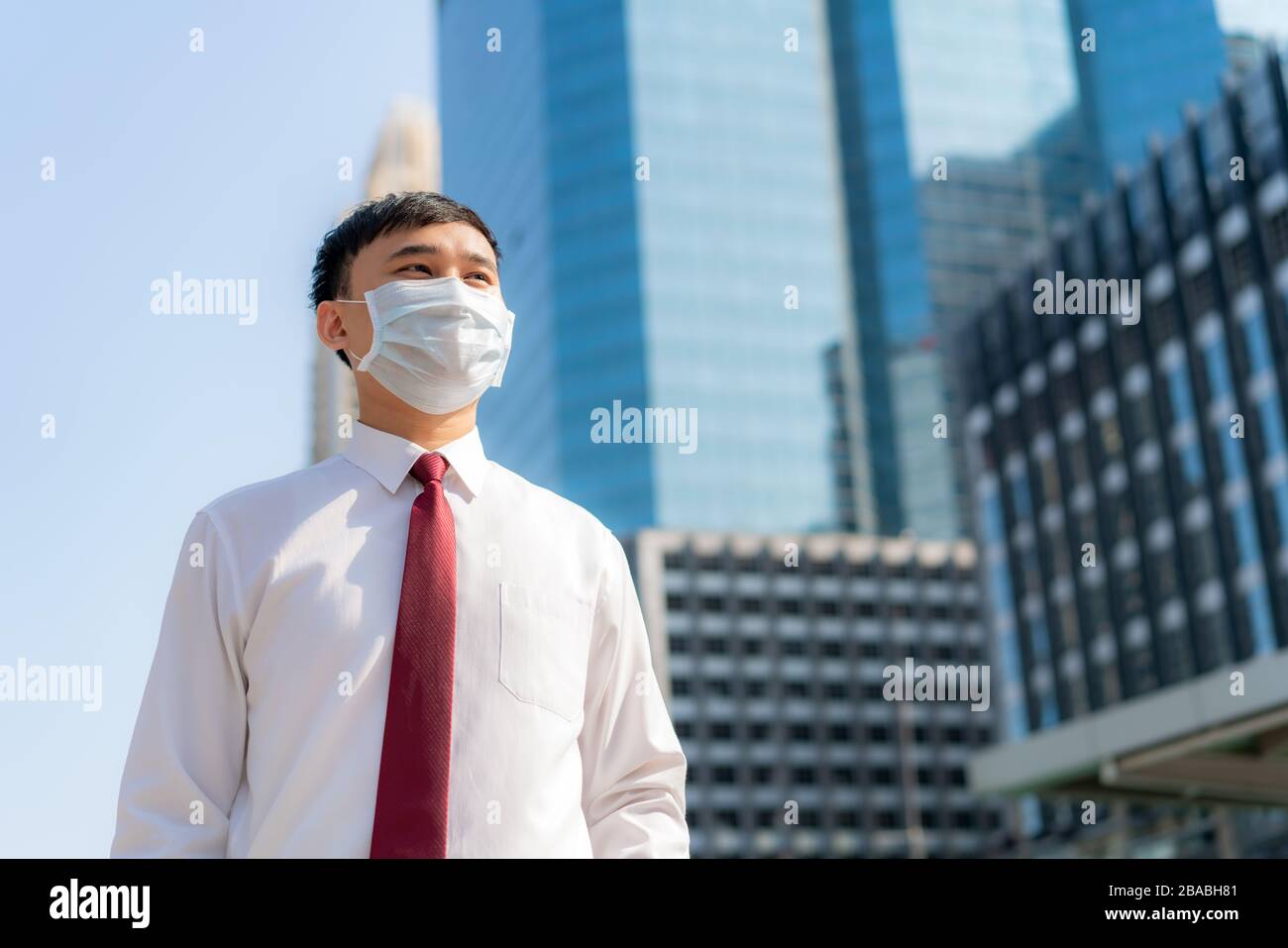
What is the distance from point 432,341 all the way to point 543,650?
0.78 meters

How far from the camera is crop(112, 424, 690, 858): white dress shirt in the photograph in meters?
2.85

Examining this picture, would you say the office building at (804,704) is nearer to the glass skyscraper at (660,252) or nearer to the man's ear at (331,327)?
the glass skyscraper at (660,252)

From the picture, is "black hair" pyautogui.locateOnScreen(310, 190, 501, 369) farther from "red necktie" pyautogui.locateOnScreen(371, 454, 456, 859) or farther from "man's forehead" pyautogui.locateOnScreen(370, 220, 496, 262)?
"red necktie" pyautogui.locateOnScreen(371, 454, 456, 859)

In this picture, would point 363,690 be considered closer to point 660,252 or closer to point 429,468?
point 429,468

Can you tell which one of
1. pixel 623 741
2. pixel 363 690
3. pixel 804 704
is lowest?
pixel 623 741

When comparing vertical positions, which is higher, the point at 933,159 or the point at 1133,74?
the point at 1133,74

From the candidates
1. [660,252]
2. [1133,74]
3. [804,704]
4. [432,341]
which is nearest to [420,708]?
[432,341]

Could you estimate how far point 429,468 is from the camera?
10.6 ft

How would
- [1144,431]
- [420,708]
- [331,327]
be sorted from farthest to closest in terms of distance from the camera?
[1144,431]
[331,327]
[420,708]

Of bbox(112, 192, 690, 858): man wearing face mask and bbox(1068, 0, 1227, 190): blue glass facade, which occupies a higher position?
bbox(1068, 0, 1227, 190): blue glass facade

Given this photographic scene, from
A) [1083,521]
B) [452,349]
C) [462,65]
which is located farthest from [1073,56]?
[452,349]

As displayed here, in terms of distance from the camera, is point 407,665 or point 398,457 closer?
point 407,665

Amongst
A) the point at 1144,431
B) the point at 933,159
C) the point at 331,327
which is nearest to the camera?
the point at 331,327

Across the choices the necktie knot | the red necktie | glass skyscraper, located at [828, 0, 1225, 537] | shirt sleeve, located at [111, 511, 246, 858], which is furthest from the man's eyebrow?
glass skyscraper, located at [828, 0, 1225, 537]
